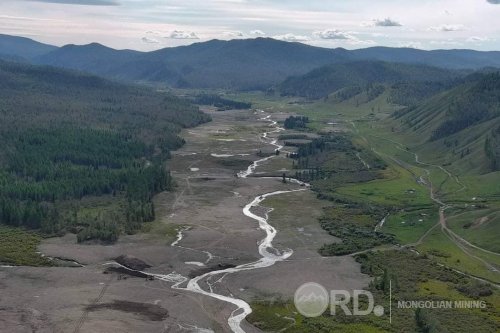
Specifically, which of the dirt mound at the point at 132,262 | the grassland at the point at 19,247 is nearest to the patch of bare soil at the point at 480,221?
the dirt mound at the point at 132,262

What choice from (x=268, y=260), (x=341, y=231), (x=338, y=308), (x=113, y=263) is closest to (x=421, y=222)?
(x=341, y=231)

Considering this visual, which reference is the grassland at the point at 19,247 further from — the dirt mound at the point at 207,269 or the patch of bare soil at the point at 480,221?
the patch of bare soil at the point at 480,221

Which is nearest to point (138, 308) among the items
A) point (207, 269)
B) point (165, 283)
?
point (165, 283)

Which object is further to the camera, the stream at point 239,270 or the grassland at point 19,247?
the grassland at point 19,247

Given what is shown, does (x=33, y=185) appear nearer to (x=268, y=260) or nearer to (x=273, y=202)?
(x=273, y=202)

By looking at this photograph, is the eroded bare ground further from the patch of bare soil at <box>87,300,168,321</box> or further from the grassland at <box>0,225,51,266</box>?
the grassland at <box>0,225,51,266</box>

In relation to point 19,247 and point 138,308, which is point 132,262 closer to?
point 138,308

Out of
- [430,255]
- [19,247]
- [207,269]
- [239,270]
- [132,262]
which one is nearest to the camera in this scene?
[239,270]

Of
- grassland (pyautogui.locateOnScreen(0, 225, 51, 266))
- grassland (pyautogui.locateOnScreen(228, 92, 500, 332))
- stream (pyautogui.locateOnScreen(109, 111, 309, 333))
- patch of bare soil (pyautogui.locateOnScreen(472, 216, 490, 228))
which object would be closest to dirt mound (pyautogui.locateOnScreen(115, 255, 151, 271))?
stream (pyautogui.locateOnScreen(109, 111, 309, 333))
